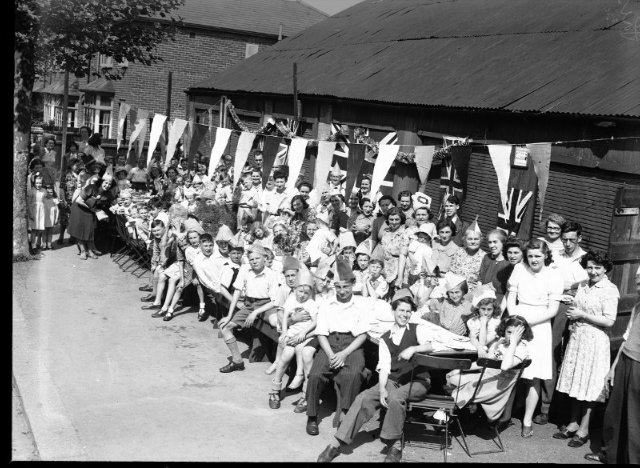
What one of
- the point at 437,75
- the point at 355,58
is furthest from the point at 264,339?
the point at 355,58

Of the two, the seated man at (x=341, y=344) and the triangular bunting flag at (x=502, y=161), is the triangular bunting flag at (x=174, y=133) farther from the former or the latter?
the seated man at (x=341, y=344)

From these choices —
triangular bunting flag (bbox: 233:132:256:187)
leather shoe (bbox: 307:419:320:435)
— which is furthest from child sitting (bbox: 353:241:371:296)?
triangular bunting flag (bbox: 233:132:256:187)

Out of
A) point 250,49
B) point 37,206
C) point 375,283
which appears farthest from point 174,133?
point 250,49

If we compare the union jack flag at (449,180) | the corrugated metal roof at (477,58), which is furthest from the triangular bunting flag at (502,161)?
the union jack flag at (449,180)

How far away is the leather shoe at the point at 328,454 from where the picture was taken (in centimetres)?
635

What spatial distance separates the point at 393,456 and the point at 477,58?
874 centimetres

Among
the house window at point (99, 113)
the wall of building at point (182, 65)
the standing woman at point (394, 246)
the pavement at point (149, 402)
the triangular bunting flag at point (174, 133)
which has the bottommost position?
the pavement at point (149, 402)

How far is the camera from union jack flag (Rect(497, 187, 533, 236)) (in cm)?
998

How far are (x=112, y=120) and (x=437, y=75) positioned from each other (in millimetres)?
23959

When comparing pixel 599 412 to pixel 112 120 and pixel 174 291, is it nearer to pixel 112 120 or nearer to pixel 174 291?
pixel 174 291

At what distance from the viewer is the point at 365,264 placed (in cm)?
873

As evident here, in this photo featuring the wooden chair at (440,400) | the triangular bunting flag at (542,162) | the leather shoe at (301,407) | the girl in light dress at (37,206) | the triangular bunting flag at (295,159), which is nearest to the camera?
the wooden chair at (440,400)

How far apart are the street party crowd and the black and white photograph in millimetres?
26

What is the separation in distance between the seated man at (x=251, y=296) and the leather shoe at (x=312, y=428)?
5.85 feet
